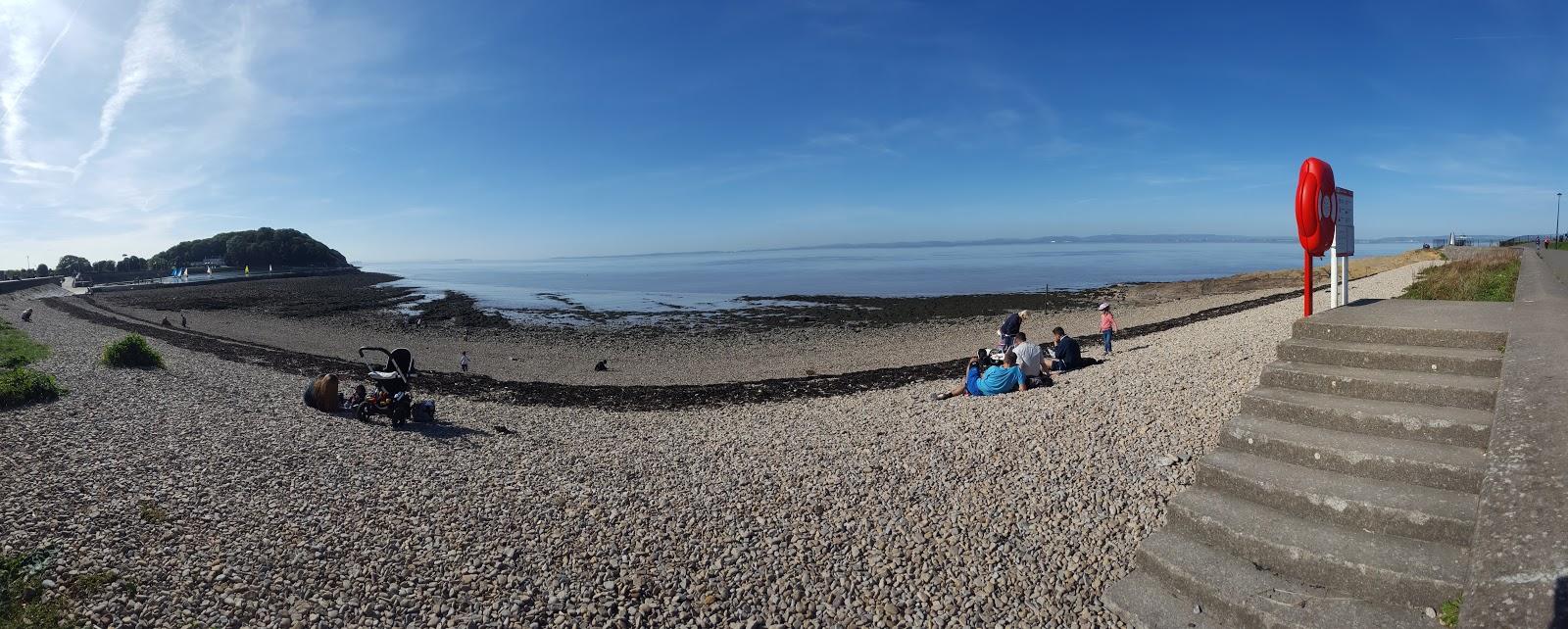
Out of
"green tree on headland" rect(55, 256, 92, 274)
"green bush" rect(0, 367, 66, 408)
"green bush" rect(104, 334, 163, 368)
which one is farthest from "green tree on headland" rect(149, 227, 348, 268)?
"green bush" rect(0, 367, 66, 408)

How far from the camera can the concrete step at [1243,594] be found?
352cm

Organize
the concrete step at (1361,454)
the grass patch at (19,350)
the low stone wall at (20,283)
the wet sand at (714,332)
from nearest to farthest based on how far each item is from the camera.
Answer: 1. the concrete step at (1361,454)
2. the grass patch at (19,350)
3. the wet sand at (714,332)
4. the low stone wall at (20,283)

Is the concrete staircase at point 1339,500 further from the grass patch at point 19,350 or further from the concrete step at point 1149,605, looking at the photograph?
the grass patch at point 19,350

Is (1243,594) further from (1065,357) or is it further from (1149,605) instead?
(1065,357)

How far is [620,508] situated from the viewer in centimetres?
656

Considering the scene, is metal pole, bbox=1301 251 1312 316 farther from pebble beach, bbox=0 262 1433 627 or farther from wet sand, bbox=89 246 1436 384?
wet sand, bbox=89 246 1436 384

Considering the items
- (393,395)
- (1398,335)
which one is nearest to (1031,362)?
(1398,335)

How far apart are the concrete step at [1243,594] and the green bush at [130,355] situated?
19.1m

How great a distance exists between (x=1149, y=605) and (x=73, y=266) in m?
113

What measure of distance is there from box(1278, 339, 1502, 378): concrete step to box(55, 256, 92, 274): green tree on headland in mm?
106167

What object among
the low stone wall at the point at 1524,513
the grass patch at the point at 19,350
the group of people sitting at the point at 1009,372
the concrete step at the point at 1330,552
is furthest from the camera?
the grass patch at the point at 19,350

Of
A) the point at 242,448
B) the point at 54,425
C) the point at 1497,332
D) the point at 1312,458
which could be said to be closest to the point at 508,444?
the point at 242,448

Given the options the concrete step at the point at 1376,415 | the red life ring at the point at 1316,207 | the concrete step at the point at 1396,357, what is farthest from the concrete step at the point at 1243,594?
the red life ring at the point at 1316,207

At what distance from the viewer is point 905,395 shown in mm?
12328
